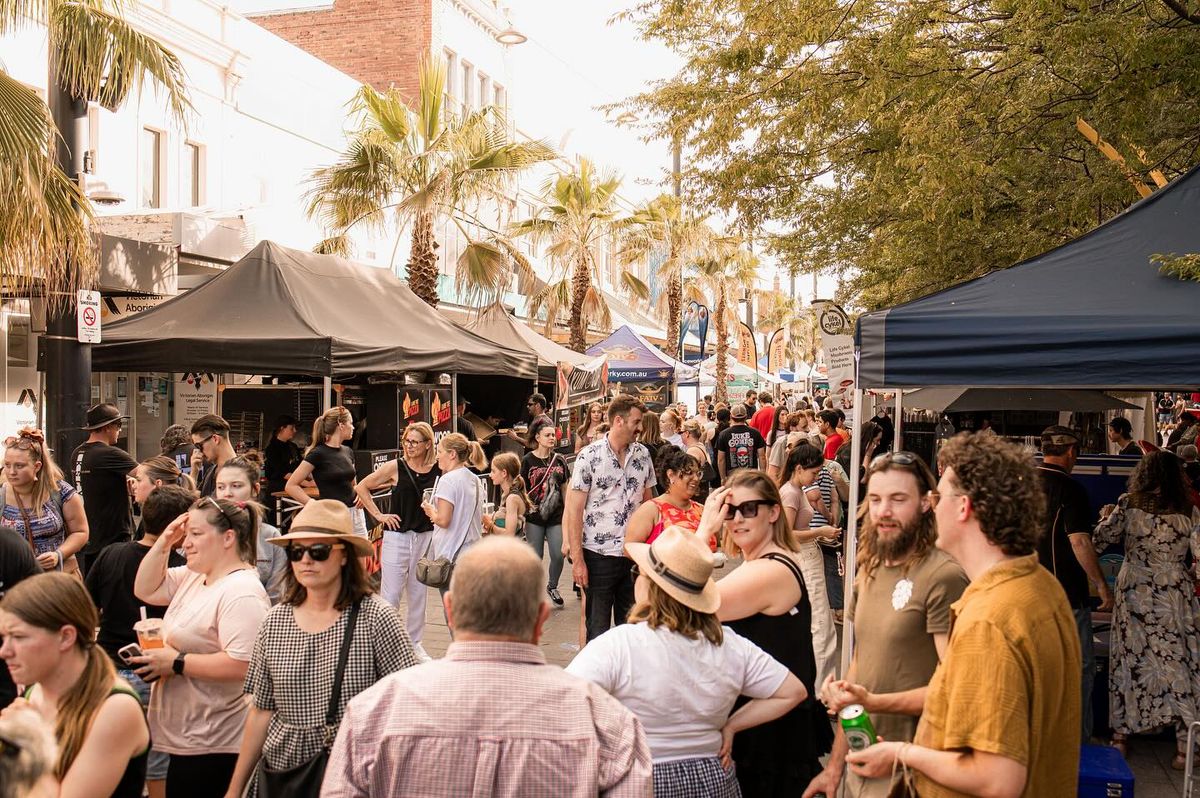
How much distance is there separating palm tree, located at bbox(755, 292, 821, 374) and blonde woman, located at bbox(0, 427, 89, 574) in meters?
48.3

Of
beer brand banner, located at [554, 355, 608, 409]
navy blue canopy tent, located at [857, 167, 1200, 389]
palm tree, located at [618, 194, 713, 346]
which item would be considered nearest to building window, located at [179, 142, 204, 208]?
beer brand banner, located at [554, 355, 608, 409]

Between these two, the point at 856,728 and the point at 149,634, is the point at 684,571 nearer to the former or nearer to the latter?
the point at 856,728

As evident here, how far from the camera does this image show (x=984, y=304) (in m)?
5.34

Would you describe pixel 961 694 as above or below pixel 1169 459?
below

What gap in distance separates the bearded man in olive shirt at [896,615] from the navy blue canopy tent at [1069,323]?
5.41 feet

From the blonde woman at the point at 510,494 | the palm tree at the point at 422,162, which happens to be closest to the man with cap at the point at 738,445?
the palm tree at the point at 422,162

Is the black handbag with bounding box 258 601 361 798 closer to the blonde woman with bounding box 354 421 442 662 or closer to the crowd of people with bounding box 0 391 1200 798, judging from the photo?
the crowd of people with bounding box 0 391 1200 798

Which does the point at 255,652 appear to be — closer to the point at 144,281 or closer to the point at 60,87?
the point at 60,87

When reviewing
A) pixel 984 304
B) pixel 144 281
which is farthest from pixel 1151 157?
pixel 144 281

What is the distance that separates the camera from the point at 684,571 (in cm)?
290

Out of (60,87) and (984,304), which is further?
(60,87)

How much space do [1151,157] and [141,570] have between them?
28.0ft

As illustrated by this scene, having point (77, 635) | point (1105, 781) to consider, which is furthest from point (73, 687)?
point (1105, 781)

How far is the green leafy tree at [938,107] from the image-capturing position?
23.3ft
